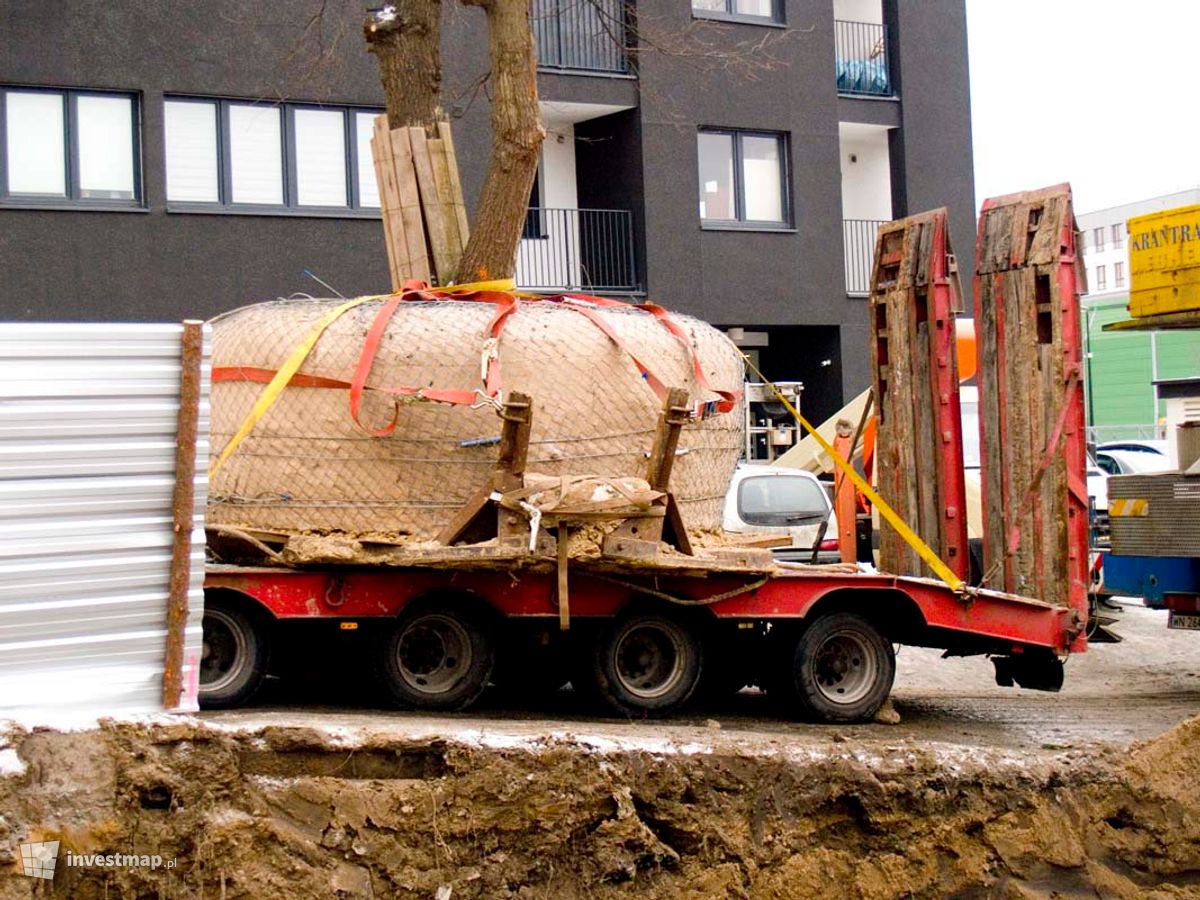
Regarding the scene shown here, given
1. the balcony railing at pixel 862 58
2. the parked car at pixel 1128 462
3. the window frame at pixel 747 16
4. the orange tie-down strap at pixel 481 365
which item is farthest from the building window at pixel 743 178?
the orange tie-down strap at pixel 481 365

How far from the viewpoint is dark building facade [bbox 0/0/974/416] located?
20.2 meters

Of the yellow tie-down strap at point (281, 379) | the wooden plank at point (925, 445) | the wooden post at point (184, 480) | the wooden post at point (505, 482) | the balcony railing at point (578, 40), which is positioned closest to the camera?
the wooden post at point (184, 480)

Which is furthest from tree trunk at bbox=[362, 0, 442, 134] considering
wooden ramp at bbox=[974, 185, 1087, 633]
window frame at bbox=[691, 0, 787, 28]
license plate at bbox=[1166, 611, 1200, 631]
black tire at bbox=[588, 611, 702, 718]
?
window frame at bbox=[691, 0, 787, 28]

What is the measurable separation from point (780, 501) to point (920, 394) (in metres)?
4.44

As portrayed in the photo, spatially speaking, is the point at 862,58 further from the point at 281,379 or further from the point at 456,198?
the point at 281,379

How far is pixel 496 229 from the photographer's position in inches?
456

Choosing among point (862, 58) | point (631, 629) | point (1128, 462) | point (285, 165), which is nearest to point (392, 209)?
→ point (631, 629)

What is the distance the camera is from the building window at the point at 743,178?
25094 millimetres

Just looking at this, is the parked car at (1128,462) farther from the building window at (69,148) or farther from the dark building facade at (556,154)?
the building window at (69,148)

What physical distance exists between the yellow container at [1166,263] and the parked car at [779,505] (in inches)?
137

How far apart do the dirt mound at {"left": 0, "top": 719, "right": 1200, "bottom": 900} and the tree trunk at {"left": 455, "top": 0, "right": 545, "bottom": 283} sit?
434 cm

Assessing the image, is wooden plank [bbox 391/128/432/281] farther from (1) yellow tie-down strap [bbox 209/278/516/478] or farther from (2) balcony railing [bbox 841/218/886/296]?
(2) balcony railing [bbox 841/218/886/296]

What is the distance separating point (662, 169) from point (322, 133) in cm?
523

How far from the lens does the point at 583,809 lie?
751cm
